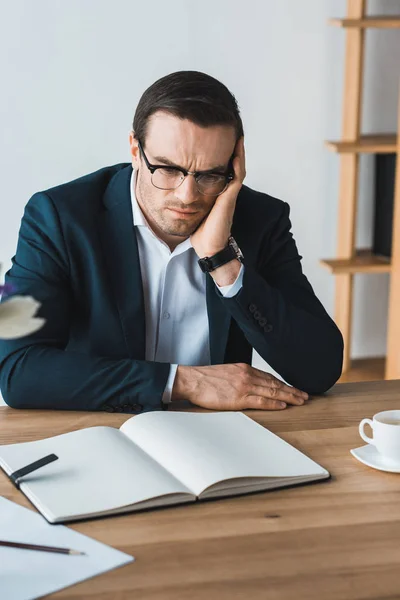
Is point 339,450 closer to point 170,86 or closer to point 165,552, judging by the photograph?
point 165,552

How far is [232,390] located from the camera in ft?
5.20

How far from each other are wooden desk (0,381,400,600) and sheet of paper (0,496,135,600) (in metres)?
0.02

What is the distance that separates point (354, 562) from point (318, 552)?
0.15 feet

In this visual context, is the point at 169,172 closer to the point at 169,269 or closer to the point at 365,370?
the point at 169,269

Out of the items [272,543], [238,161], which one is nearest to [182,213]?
[238,161]

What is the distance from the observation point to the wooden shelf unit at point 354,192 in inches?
131

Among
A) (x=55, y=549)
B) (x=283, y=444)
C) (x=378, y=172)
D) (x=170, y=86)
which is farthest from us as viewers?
(x=378, y=172)

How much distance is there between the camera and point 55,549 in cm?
105

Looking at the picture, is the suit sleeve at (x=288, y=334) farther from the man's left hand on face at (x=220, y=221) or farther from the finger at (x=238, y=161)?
the finger at (x=238, y=161)

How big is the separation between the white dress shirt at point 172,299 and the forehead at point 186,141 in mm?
174

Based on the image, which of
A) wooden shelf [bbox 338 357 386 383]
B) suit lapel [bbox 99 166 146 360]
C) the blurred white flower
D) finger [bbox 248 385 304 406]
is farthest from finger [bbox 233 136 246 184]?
wooden shelf [bbox 338 357 386 383]

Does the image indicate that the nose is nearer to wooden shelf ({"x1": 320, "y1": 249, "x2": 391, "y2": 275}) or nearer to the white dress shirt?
the white dress shirt

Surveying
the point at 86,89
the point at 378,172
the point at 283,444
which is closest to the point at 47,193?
the point at 283,444

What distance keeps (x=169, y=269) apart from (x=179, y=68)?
1.63m
